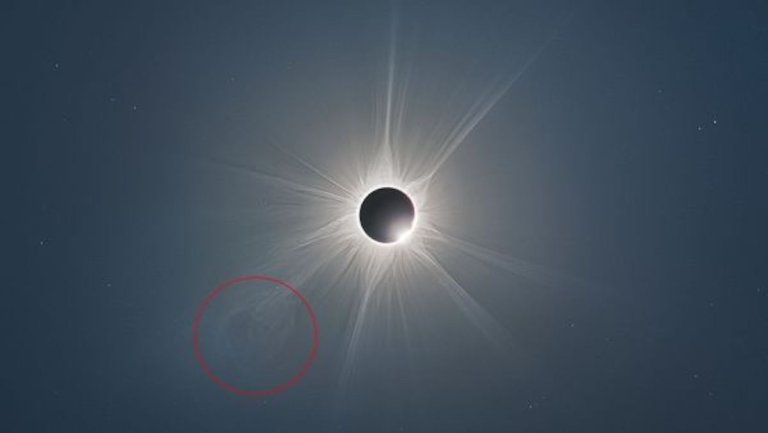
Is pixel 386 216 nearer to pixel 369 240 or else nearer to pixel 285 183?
pixel 369 240

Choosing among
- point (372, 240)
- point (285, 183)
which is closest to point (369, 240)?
point (372, 240)

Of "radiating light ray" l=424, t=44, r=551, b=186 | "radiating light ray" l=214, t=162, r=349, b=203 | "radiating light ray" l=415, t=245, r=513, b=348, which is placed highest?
"radiating light ray" l=424, t=44, r=551, b=186

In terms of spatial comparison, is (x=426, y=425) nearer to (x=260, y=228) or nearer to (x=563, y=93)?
(x=260, y=228)

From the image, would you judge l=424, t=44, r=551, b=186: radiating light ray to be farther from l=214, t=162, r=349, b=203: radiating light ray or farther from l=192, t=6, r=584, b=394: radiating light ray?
l=214, t=162, r=349, b=203: radiating light ray

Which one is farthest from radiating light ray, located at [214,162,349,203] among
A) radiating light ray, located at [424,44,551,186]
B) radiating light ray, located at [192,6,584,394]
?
radiating light ray, located at [424,44,551,186]

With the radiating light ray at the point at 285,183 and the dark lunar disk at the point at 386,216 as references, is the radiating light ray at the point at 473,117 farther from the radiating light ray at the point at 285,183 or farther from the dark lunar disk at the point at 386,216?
the radiating light ray at the point at 285,183

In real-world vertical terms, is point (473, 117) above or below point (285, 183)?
above

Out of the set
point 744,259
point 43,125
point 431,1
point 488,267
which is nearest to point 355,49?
point 431,1

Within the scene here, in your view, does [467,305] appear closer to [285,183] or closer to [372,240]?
[372,240]
